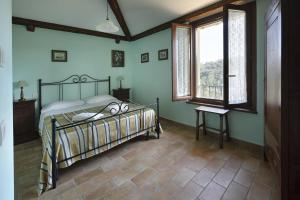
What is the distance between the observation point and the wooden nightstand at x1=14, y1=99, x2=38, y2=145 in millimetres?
3062

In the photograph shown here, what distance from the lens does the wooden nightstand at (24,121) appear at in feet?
10.0

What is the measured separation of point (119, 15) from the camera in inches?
158

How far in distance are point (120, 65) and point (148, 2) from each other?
207 cm

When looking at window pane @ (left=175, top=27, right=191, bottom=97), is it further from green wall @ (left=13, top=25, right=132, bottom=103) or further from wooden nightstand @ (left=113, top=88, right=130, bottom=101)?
green wall @ (left=13, top=25, right=132, bottom=103)

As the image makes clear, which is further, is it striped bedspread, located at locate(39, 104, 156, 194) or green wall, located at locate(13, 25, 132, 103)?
green wall, located at locate(13, 25, 132, 103)

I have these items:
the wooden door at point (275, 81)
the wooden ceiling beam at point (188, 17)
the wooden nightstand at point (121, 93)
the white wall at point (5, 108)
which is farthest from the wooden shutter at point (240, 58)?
the wooden nightstand at point (121, 93)

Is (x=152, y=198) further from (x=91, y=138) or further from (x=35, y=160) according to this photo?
(x=35, y=160)

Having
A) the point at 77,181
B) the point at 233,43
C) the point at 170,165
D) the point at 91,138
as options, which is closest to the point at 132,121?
the point at 91,138

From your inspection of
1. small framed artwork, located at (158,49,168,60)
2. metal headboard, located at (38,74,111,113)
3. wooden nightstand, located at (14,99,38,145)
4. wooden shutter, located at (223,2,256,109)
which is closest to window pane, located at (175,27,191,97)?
small framed artwork, located at (158,49,168,60)

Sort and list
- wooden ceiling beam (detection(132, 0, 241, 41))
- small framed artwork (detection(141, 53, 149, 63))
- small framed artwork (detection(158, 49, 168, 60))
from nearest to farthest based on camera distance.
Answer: wooden ceiling beam (detection(132, 0, 241, 41)), small framed artwork (detection(158, 49, 168, 60)), small framed artwork (detection(141, 53, 149, 63))

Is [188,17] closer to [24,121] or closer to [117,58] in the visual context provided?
[117,58]

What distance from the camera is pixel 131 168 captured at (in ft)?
7.34

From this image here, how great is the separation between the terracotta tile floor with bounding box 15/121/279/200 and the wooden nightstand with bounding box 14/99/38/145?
0.26 metres

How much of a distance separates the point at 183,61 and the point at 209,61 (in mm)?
547
